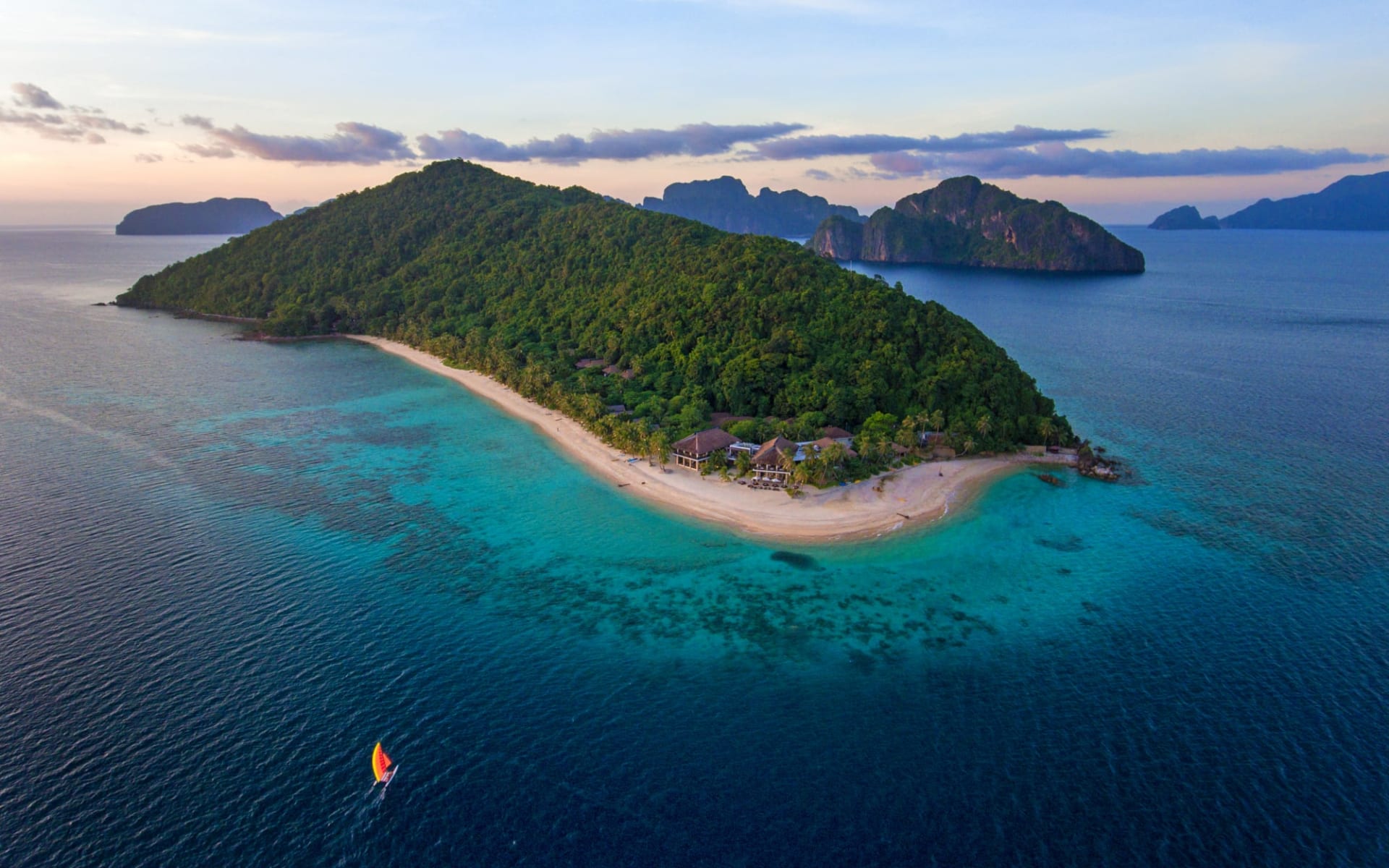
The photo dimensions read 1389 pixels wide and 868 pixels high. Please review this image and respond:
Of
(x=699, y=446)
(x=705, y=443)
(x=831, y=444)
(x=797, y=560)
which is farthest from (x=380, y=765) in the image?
(x=831, y=444)

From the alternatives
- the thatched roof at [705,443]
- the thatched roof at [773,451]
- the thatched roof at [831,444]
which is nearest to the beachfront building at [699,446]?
the thatched roof at [705,443]

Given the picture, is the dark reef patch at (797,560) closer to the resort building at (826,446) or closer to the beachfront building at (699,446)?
the resort building at (826,446)

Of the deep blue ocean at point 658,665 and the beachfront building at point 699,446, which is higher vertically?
the beachfront building at point 699,446

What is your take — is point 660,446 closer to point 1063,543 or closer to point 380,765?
point 1063,543

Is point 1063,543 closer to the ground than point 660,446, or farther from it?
closer to the ground

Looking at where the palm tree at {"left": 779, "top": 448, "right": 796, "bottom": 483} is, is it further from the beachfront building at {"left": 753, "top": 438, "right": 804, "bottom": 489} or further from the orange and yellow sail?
the orange and yellow sail

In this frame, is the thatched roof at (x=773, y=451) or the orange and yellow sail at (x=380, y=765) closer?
the orange and yellow sail at (x=380, y=765)
